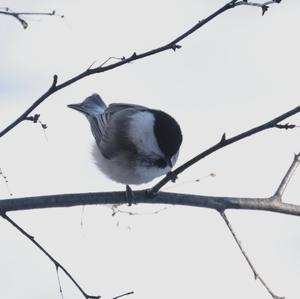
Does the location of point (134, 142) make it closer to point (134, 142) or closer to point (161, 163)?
point (134, 142)

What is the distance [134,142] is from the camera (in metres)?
4.78

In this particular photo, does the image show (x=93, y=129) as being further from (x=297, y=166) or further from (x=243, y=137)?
(x=243, y=137)

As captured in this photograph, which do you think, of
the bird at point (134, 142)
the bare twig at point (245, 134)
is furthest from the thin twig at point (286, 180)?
the bird at point (134, 142)

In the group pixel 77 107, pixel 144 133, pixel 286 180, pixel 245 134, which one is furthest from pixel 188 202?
pixel 77 107

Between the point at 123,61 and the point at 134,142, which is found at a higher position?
the point at 123,61

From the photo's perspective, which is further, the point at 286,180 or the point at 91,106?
the point at 91,106

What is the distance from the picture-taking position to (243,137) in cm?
263

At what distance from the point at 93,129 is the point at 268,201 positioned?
105 inches

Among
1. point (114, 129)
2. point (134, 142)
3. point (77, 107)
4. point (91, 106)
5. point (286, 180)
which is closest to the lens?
point (286, 180)

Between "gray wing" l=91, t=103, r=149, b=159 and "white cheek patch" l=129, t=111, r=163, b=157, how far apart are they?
0.09 m

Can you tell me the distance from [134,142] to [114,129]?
0.57 meters

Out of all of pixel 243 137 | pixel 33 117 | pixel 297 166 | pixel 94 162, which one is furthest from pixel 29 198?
pixel 94 162

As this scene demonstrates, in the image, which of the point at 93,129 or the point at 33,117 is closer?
the point at 33,117

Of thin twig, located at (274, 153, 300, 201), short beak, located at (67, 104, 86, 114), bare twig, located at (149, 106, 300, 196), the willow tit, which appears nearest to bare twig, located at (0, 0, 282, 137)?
bare twig, located at (149, 106, 300, 196)
